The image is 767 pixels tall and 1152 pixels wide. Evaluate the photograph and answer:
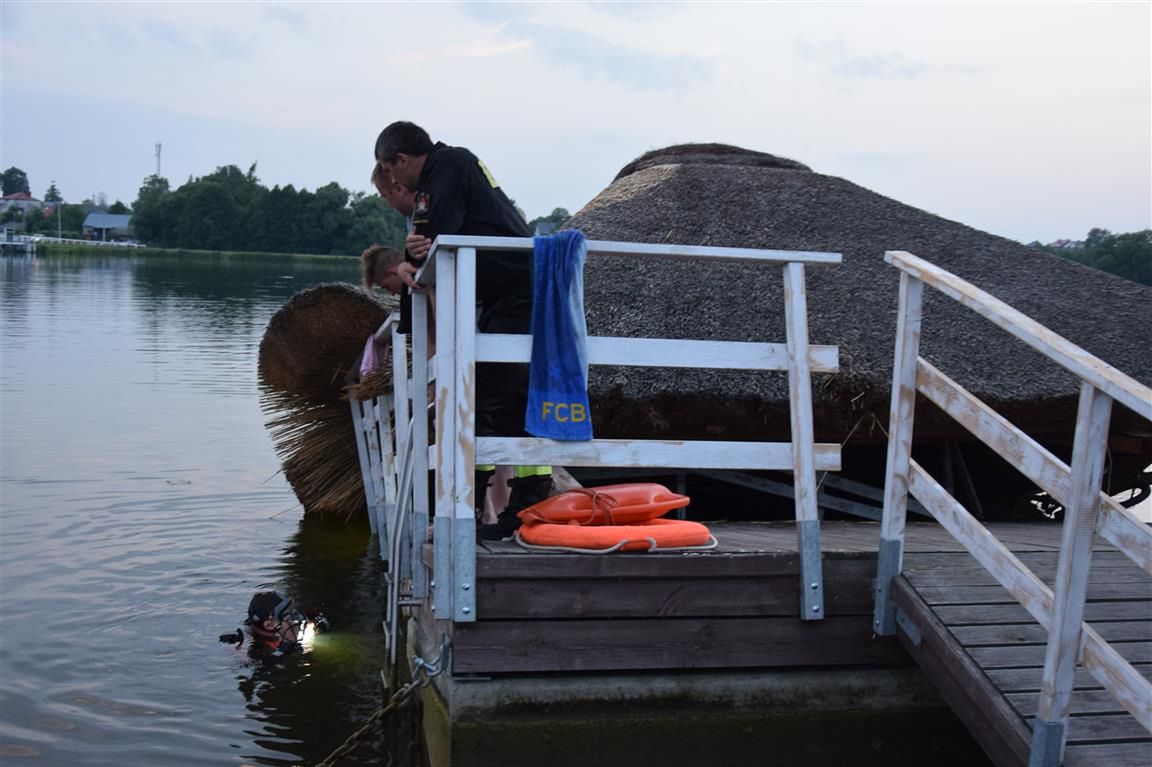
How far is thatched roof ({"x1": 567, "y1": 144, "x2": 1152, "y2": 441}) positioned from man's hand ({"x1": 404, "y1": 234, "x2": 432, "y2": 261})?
2.34 m

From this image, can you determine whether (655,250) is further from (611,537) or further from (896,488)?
(896,488)

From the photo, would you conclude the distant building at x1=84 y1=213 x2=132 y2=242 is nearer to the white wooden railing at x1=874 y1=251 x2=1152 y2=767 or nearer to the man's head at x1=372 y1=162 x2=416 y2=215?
the man's head at x1=372 y1=162 x2=416 y2=215

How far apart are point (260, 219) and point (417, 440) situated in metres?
123

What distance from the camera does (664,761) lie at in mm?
4473

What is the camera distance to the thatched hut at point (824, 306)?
7.44 meters

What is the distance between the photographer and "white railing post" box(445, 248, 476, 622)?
4211 mm

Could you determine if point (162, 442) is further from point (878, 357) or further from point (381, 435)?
point (878, 357)

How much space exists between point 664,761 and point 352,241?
11050 centimetres

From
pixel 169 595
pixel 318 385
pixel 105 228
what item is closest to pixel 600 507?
pixel 169 595

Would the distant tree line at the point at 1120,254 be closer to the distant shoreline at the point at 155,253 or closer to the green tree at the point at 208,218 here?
the distant shoreline at the point at 155,253

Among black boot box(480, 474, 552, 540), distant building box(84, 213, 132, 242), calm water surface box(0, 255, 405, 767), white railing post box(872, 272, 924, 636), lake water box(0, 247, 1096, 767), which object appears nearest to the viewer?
white railing post box(872, 272, 924, 636)

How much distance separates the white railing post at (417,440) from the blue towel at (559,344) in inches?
30.8

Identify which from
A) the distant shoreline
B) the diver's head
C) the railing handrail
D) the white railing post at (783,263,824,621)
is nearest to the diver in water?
the diver's head

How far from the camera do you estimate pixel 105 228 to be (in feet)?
526
